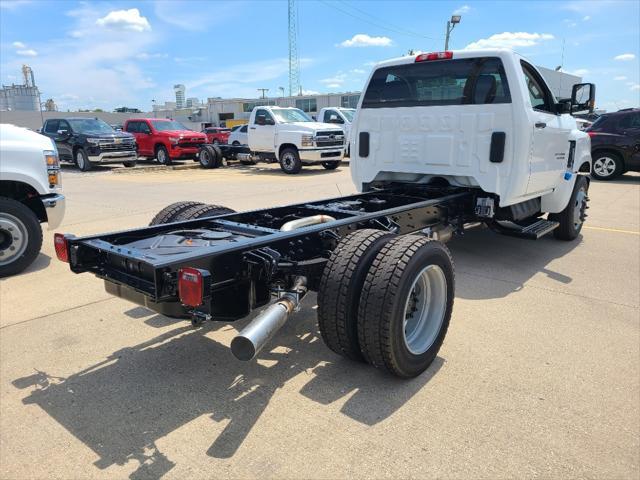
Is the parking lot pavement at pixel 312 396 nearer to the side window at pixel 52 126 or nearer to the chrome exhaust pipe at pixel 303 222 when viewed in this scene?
the chrome exhaust pipe at pixel 303 222

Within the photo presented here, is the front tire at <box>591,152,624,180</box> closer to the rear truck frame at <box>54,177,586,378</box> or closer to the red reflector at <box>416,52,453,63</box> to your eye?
the red reflector at <box>416,52,453,63</box>

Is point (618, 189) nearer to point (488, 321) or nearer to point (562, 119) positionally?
point (562, 119)

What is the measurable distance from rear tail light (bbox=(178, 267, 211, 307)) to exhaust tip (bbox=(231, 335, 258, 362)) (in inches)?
10.5

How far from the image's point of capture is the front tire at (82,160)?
17797 millimetres

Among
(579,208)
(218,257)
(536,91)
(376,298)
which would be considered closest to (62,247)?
(218,257)

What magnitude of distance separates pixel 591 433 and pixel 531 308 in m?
1.85

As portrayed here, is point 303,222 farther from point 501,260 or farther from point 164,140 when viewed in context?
point 164,140

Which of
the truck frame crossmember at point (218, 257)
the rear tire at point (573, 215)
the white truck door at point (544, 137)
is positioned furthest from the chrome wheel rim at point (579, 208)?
the truck frame crossmember at point (218, 257)

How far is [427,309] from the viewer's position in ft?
11.0

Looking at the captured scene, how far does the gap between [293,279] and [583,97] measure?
190 inches

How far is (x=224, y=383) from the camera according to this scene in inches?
121

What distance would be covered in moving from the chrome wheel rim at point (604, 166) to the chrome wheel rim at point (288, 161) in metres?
9.38

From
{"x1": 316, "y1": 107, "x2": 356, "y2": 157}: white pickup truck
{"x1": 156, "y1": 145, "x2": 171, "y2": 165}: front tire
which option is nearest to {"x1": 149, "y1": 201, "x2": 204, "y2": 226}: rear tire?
{"x1": 316, "y1": 107, "x2": 356, "y2": 157}: white pickup truck

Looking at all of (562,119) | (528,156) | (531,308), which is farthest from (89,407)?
(562,119)
